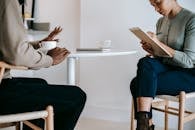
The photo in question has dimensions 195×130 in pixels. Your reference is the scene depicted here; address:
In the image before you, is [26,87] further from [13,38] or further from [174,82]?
[174,82]

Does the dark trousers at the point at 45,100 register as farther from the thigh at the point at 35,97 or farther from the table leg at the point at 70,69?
the table leg at the point at 70,69

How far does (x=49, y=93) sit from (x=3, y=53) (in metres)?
0.31

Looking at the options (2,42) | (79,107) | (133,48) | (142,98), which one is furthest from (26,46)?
(133,48)

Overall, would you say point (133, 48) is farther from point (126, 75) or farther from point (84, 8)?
point (84, 8)

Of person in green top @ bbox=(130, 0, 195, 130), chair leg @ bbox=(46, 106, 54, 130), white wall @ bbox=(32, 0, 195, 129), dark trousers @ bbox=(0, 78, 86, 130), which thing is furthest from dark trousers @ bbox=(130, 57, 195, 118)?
white wall @ bbox=(32, 0, 195, 129)

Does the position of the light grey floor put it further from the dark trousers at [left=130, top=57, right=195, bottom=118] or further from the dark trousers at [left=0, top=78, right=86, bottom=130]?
the dark trousers at [left=0, top=78, right=86, bottom=130]

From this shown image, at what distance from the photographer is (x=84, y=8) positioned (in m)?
2.99

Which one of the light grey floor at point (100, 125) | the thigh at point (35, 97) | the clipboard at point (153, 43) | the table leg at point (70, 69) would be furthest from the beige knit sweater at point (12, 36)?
the light grey floor at point (100, 125)

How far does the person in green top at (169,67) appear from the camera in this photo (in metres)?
1.89

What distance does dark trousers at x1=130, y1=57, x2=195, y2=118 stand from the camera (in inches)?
74.5

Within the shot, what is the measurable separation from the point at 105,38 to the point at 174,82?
3.62 feet

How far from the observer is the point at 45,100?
146 centimetres

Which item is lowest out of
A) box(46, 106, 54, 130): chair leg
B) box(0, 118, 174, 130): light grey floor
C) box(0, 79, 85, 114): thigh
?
box(0, 118, 174, 130): light grey floor

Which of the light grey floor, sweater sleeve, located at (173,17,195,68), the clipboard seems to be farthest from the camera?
the light grey floor
